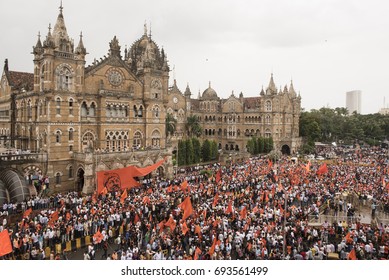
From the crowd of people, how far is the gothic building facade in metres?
7.24

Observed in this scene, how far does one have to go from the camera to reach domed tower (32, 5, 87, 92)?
32.6 metres

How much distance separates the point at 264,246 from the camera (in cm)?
1669

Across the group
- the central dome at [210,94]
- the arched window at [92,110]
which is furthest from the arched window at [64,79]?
the central dome at [210,94]

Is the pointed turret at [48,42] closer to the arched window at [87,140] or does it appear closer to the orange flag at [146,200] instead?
the arched window at [87,140]

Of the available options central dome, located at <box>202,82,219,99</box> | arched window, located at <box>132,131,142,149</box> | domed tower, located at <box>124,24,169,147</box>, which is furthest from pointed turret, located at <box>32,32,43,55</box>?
central dome, located at <box>202,82,219,99</box>

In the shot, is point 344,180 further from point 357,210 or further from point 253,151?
point 253,151

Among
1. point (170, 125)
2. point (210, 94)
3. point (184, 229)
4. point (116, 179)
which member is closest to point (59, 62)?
point (116, 179)

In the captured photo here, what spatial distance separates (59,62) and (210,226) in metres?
24.4

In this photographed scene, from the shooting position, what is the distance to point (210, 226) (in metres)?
19.8

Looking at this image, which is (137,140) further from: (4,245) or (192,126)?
(4,245)

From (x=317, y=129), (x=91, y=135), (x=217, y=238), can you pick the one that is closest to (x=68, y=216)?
(x=217, y=238)
